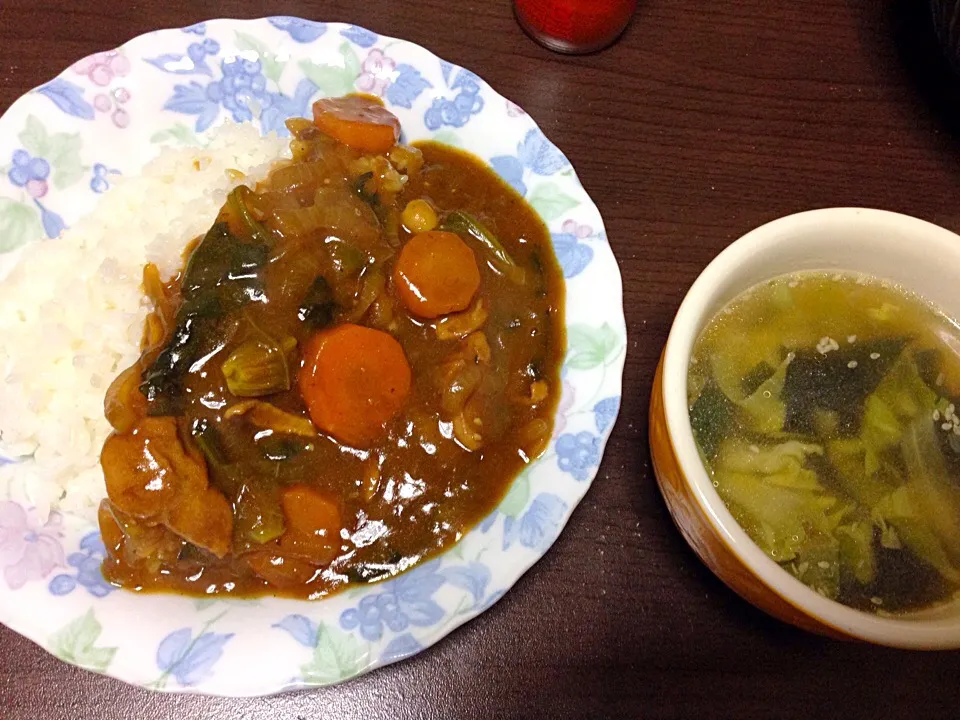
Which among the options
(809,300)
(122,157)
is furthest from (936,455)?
(122,157)

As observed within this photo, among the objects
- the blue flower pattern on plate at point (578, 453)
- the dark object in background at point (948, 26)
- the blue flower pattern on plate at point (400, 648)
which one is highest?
the dark object in background at point (948, 26)

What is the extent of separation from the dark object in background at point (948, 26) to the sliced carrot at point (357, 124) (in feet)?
6.59

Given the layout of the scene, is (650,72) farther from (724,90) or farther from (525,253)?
(525,253)

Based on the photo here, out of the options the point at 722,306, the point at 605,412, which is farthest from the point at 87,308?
the point at 722,306

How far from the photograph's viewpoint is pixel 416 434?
2266 mm

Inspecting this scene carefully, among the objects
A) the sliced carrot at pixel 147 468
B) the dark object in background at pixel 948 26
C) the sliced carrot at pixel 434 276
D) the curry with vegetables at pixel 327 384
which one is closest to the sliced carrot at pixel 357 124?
the curry with vegetables at pixel 327 384

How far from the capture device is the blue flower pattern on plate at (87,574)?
2.01 meters

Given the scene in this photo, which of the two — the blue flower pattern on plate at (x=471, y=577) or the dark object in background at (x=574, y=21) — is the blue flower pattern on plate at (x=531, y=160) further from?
the blue flower pattern on plate at (x=471, y=577)

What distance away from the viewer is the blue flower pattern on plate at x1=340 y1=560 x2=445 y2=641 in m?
2.01

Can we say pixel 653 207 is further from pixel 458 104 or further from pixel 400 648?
pixel 400 648

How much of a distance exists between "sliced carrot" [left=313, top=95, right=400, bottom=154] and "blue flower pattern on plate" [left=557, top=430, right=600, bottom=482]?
125 cm

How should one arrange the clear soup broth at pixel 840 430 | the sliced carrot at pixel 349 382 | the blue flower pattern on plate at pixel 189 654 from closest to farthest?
the clear soup broth at pixel 840 430 → the blue flower pattern on plate at pixel 189 654 → the sliced carrot at pixel 349 382

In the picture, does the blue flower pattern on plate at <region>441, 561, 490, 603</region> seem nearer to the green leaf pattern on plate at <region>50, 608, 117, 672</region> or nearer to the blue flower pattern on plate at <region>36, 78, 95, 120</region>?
the green leaf pattern on plate at <region>50, 608, 117, 672</region>

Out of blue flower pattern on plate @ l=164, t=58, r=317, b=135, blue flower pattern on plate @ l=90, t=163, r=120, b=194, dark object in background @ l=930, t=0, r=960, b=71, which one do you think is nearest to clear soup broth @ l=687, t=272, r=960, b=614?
dark object in background @ l=930, t=0, r=960, b=71
